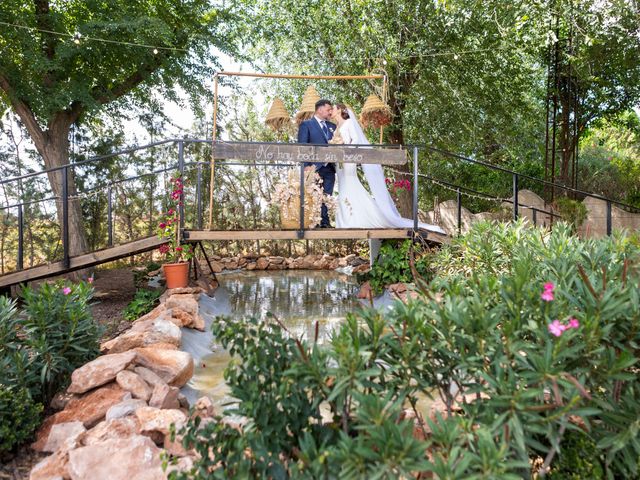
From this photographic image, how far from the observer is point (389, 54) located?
28.6 ft

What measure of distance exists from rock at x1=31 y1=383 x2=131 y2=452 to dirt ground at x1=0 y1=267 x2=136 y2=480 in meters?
0.08

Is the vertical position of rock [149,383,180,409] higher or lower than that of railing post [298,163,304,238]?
lower

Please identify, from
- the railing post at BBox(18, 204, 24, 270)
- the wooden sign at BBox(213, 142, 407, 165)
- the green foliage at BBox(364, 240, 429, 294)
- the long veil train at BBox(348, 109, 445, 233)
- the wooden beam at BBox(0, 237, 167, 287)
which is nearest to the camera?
the railing post at BBox(18, 204, 24, 270)

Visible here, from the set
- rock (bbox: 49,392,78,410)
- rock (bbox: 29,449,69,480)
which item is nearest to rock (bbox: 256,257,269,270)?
rock (bbox: 49,392,78,410)

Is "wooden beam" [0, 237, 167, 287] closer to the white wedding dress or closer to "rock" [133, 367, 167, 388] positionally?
the white wedding dress

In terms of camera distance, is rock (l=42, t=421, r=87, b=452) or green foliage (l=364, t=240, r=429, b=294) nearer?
rock (l=42, t=421, r=87, b=452)

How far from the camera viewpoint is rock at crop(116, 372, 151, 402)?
2932mm

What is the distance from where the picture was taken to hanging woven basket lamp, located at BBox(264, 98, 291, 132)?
6.67m

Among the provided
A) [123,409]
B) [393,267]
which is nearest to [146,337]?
[123,409]

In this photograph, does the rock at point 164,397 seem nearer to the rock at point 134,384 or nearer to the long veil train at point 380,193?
the rock at point 134,384

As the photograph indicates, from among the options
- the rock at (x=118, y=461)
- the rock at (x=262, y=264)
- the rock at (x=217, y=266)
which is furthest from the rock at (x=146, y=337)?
the rock at (x=262, y=264)

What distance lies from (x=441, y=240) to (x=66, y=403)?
4941mm

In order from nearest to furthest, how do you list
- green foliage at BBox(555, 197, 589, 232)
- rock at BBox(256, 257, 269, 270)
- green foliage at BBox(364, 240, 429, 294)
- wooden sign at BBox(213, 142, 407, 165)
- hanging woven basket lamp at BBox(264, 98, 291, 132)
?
wooden sign at BBox(213, 142, 407, 165) < green foliage at BBox(364, 240, 429, 294) < hanging woven basket lamp at BBox(264, 98, 291, 132) < green foliage at BBox(555, 197, 589, 232) < rock at BBox(256, 257, 269, 270)

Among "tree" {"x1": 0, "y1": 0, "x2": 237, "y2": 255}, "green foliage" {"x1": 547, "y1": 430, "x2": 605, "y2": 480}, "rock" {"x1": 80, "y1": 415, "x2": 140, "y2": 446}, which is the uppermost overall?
"tree" {"x1": 0, "y1": 0, "x2": 237, "y2": 255}
